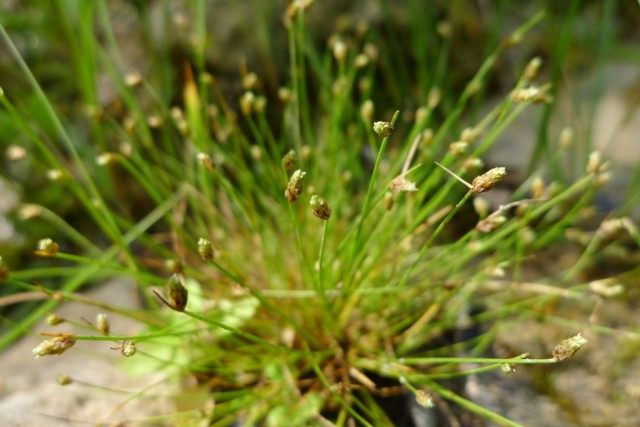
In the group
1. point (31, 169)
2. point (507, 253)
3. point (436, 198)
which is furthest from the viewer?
point (31, 169)

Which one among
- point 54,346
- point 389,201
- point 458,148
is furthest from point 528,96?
point 54,346

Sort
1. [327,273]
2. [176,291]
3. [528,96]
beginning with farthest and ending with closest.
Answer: [327,273] < [528,96] < [176,291]

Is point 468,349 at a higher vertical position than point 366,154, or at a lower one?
lower

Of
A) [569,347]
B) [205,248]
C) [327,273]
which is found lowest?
[327,273]

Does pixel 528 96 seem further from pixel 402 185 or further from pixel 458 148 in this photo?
pixel 402 185

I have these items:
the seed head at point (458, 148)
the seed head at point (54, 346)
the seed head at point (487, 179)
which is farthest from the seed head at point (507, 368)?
the seed head at point (54, 346)

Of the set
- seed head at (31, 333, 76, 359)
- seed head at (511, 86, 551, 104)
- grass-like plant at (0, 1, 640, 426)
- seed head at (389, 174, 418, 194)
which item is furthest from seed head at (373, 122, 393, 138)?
seed head at (31, 333, 76, 359)

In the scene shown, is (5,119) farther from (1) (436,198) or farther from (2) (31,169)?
(1) (436,198)

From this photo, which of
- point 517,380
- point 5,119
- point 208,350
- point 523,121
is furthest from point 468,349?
point 5,119

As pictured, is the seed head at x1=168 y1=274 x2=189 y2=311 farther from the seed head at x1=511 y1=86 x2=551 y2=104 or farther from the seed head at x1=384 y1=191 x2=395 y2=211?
the seed head at x1=511 y1=86 x2=551 y2=104
